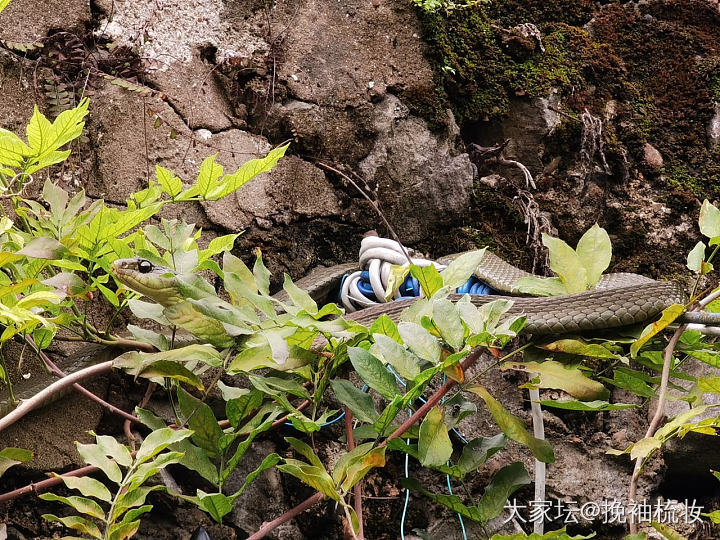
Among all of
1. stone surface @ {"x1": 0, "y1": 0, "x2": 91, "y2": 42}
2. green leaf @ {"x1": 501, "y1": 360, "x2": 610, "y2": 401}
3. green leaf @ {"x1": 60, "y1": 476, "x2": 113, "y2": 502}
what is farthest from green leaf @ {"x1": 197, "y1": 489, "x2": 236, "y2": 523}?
stone surface @ {"x1": 0, "y1": 0, "x2": 91, "y2": 42}

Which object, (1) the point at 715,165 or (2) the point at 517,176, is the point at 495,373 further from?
(1) the point at 715,165

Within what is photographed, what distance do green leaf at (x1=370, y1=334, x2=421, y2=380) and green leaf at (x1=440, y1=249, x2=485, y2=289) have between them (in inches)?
10.4

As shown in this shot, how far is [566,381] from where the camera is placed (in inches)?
61.9

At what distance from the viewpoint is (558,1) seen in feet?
11.2

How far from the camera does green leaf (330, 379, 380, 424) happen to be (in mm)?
1600

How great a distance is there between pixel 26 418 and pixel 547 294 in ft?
4.61

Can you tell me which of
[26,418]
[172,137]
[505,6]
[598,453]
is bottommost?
[598,453]

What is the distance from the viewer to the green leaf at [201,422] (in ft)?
5.49

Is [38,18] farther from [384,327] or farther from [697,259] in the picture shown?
[697,259]

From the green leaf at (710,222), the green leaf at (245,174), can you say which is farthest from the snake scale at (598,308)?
the green leaf at (245,174)

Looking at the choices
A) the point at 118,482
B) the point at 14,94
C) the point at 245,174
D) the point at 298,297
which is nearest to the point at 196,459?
the point at 118,482

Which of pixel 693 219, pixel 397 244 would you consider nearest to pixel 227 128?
pixel 397 244

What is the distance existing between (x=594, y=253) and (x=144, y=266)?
3.50 feet

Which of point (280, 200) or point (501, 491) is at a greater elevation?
point (280, 200)
